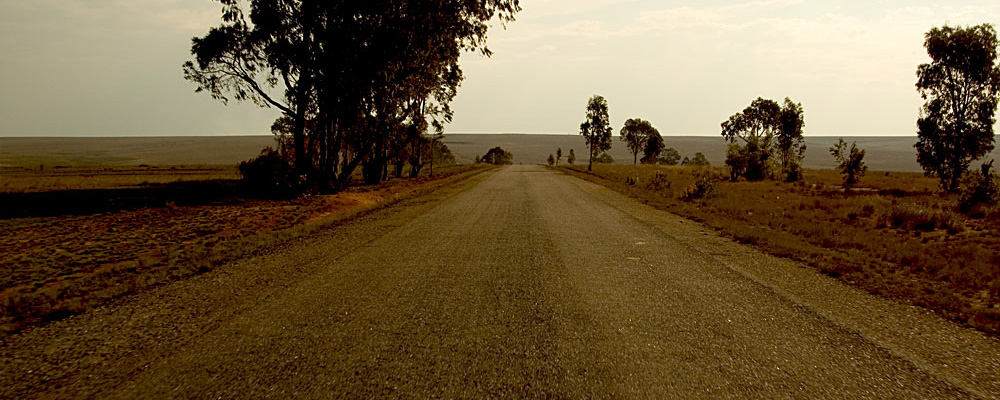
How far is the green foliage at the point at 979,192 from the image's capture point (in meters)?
18.0

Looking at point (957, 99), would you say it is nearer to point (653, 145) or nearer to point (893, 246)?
point (893, 246)

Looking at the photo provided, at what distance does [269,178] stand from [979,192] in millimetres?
29361

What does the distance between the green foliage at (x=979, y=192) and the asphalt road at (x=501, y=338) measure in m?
15.8

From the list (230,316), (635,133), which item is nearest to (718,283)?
(230,316)

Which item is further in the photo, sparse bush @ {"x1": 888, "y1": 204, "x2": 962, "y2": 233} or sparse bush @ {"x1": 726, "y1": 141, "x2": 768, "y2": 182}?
sparse bush @ {"x1": 726, "y1": 141, "x2": 768, "y2": 182}

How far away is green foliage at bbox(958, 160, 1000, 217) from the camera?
1805cm

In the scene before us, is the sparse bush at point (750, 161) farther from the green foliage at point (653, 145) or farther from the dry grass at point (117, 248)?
the green foliage at point (653, 145)

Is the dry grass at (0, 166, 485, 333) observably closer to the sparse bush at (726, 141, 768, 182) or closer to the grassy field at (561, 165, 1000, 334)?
the grassy field at (561, 165, 1000, 334)

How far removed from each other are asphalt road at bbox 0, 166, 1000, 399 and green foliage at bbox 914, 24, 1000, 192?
32103mm

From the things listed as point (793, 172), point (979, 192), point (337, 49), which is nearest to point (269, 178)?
point (337, 49)

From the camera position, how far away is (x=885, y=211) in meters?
17.5

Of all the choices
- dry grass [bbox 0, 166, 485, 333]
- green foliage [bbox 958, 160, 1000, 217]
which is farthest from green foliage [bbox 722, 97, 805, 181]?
dry grass [bbox 0, 166, 485, 333]

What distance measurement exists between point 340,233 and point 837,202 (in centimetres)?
2027

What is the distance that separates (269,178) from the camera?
2233cm
